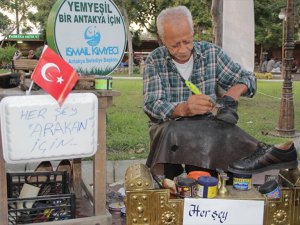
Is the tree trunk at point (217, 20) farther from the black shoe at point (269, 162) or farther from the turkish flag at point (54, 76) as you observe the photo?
the turkish flag at point (54, 76)

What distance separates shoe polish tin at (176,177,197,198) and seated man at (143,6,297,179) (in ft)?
0.72

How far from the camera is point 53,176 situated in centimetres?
245

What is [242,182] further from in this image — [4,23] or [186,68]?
[4,23]

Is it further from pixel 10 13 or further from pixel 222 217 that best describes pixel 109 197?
pixel 10 13

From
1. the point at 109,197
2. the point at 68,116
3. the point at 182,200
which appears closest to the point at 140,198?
the point at 182,200

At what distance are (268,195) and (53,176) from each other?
4.24ft

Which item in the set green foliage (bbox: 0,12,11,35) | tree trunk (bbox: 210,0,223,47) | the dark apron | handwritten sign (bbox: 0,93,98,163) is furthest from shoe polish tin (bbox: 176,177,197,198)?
green foliage (bbox: 0,12,11,35)

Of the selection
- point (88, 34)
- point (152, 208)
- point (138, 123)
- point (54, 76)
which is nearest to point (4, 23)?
point (138, 123)

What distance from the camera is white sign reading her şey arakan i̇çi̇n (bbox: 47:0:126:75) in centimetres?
312

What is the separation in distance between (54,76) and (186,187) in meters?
0.78

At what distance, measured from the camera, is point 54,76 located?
1750 mm

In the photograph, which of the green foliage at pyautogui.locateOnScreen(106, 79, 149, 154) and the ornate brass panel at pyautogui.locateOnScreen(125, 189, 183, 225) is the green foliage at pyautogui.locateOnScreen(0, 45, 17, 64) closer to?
the green foliage at pyautogui.locateOnScreen(106, 79, 149, 154)

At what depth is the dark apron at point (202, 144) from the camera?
2039 millimetres

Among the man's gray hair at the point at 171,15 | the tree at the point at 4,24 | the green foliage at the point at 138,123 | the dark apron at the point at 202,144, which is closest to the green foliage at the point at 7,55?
the green foliage at the point at 138,123
